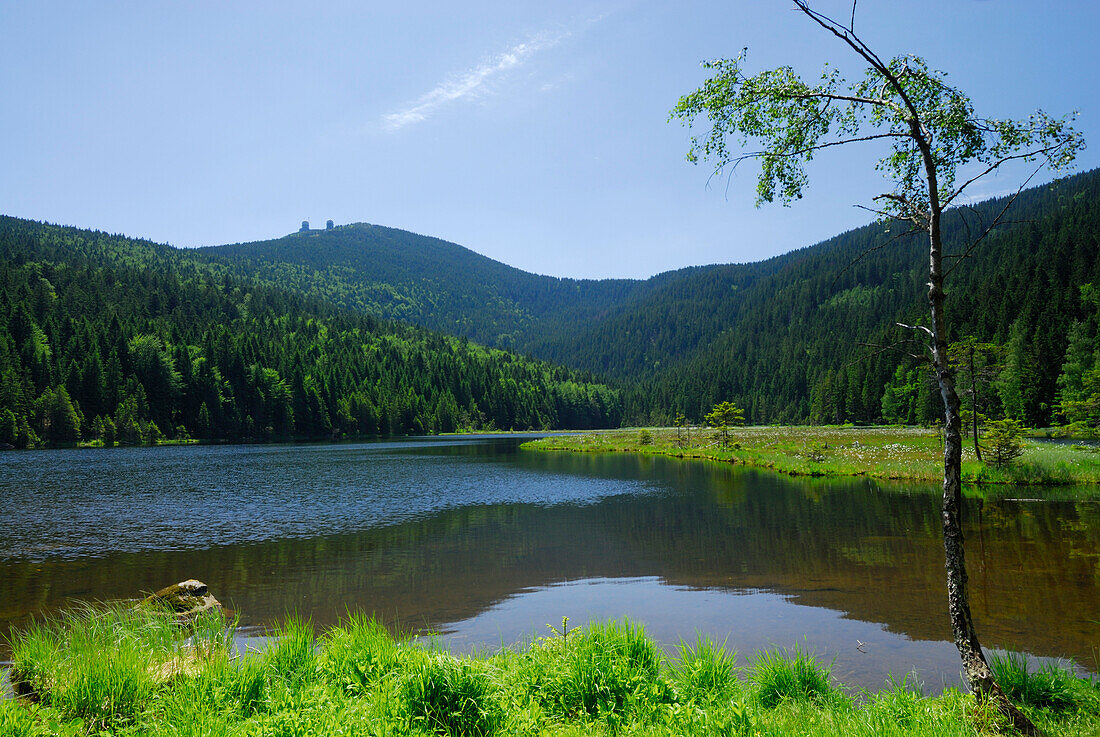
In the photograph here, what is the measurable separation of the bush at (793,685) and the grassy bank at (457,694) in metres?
0.02

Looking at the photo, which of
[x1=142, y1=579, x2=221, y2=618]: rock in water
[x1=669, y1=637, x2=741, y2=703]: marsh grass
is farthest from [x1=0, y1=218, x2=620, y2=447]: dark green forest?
[x1=669, y1=637, x2=741, y2=703]: marsh grass

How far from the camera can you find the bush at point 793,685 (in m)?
6.80

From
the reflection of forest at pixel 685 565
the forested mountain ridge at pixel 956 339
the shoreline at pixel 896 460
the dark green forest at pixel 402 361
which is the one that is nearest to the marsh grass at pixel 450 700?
the forested mountain ridge at pixel 956 339

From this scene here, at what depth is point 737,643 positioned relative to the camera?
404 inches

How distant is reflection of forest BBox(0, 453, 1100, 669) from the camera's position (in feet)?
39.3

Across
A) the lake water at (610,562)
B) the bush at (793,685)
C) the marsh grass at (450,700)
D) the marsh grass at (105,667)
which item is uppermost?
the marsh grass at (450,700)

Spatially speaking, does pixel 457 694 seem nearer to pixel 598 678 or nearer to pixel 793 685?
pixel 598 678

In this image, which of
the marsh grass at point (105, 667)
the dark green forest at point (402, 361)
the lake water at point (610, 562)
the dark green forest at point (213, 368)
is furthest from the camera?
the dark green forest at point (213, 368)

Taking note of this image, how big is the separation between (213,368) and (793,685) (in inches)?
4873

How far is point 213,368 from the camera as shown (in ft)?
362

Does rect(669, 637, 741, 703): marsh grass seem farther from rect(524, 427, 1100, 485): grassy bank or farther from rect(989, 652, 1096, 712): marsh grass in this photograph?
rect(524, 427, 1100, 485): grassy bank

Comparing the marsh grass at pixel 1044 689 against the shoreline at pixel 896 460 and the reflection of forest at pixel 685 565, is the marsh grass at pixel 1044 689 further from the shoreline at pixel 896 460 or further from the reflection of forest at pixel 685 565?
the shoreline at pixel 896 460

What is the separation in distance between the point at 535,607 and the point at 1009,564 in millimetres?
12295

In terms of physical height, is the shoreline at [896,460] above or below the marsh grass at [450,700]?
below
